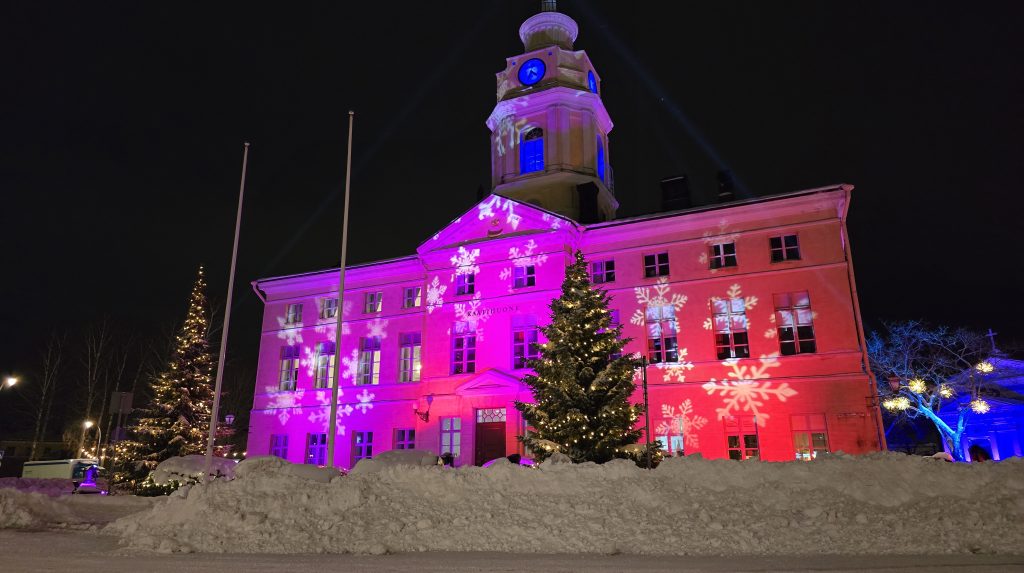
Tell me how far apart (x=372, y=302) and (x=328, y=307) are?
287cm

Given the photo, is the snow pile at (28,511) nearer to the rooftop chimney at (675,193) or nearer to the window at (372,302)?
the window at (372,302)

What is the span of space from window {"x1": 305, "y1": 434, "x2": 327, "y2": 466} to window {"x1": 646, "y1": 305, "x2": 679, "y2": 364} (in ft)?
57.5

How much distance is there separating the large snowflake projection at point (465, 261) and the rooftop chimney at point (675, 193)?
32.7 ft

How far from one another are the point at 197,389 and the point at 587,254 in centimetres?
1929

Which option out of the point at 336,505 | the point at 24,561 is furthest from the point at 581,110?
the point at 24,561

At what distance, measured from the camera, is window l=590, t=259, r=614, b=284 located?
1112 inches

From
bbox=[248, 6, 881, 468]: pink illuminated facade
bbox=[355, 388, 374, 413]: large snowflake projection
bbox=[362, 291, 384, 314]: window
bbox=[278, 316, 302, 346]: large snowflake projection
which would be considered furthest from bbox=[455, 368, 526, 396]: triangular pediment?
bbox=[278, 316, 302, 346]: large snowflake projection

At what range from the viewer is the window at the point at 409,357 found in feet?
104

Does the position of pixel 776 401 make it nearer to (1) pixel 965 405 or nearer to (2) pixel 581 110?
(1) pixel 965 405

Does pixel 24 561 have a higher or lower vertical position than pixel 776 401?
lower

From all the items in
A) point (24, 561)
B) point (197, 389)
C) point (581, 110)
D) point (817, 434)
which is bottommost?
point (24, 561)

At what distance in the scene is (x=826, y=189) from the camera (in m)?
24.8

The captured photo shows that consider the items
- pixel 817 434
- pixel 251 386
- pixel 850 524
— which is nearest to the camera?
pixel 850 524

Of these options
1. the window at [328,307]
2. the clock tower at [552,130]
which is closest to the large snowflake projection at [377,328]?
the window at [328,307]
